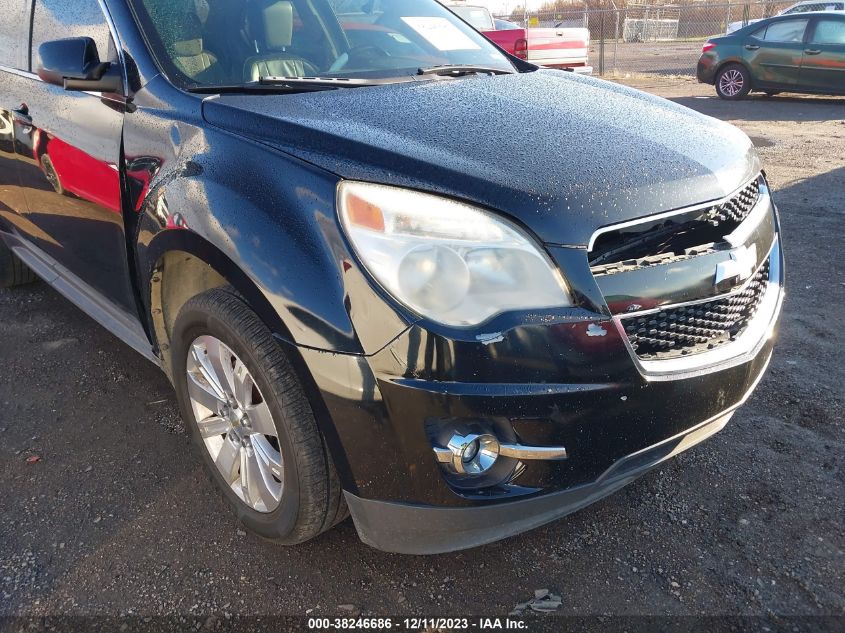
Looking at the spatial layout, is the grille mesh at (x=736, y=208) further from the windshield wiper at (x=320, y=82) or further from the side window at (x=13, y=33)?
the side window at (x=13, y=33)

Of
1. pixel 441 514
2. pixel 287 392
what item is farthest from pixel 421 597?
pixel 287 392

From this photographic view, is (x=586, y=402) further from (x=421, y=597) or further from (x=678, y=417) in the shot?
(x=421, y=597)

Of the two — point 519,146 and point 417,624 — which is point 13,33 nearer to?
point 519,146

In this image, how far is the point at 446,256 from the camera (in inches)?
67.3

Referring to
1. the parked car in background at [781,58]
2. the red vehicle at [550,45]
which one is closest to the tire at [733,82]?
the parked car in background at [781,58]

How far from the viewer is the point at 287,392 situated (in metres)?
1.88

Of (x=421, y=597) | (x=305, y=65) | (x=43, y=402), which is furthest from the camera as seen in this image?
(x=43, y=402)

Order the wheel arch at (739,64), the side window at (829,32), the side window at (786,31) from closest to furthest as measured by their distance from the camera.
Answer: the side window at (829,32) → the side window at (786,31) → the wheel arch at (739,64)

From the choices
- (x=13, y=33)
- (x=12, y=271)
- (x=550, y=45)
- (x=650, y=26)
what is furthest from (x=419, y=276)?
(x=650, y=26)

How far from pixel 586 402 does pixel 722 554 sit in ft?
2.82

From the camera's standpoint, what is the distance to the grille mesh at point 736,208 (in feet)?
6.57

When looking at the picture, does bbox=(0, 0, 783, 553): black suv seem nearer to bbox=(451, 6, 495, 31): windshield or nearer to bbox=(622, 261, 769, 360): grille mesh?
bbox=(622, 261, 769, 360): grille mesh

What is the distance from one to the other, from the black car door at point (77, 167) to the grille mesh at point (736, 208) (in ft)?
6.22

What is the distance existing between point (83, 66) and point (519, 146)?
1521 millimetres
